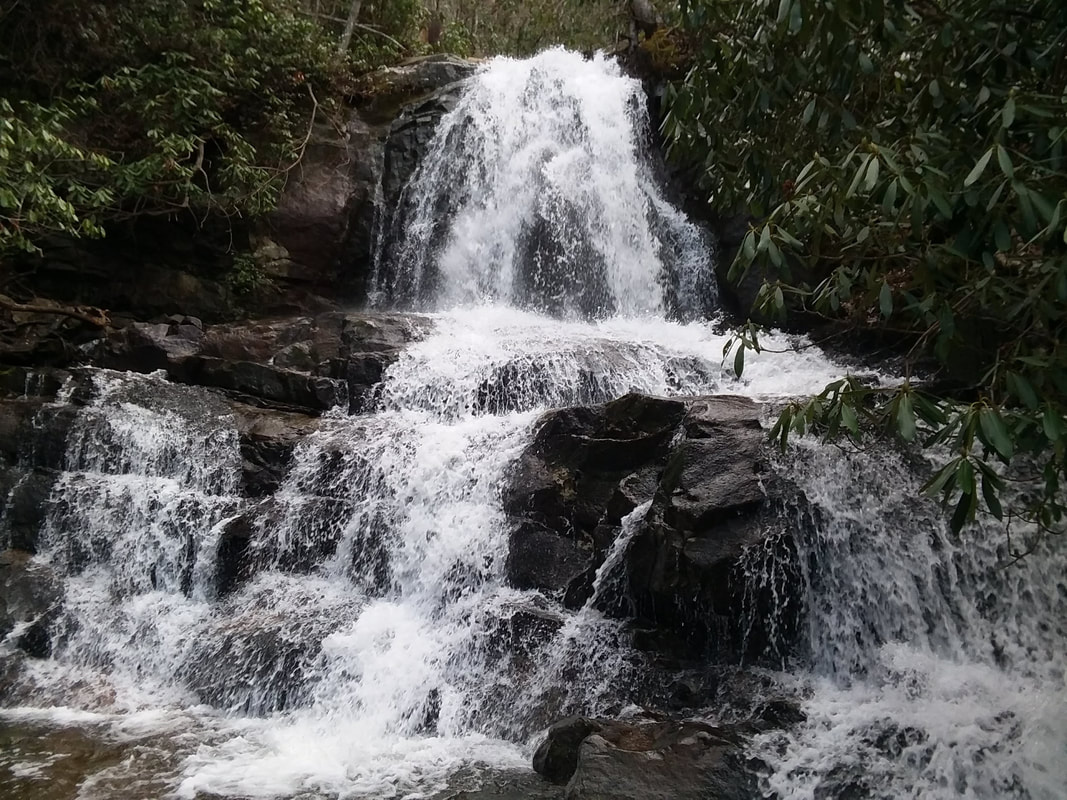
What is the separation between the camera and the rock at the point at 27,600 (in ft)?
24.1

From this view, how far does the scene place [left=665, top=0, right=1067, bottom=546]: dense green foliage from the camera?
3.16 meters

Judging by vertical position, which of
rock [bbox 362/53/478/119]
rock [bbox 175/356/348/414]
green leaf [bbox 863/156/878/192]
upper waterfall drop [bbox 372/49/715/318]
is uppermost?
rock [bbox 362/53/478/119]

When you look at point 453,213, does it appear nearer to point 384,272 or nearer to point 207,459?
point 384,272

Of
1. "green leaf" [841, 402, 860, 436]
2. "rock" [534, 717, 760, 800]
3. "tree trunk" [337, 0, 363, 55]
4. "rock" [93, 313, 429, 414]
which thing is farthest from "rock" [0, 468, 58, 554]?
"tree trunk" [337, 0, 363, 55]

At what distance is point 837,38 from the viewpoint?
3.67m

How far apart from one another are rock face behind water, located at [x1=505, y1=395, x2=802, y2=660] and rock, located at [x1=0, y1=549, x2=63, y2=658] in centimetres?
433

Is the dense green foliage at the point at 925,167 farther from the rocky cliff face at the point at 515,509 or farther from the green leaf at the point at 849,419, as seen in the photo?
the rocky cliff face at the point at 515,509

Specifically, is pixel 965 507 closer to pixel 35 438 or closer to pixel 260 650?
pixel 260 650

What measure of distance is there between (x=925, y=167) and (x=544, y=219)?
1126cm

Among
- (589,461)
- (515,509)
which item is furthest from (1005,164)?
(515,509)

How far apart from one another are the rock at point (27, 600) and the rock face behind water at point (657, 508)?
433cm

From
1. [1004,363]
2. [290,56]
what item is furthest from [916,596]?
[290,56]

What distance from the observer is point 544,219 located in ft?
46.5

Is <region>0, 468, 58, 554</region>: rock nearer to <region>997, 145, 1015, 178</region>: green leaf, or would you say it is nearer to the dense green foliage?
the dense green foliage
